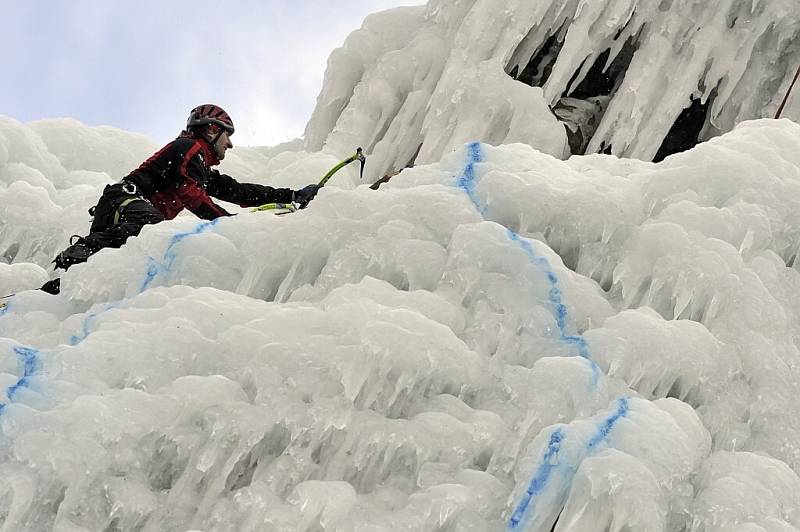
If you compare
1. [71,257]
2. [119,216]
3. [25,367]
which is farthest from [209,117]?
[25,367]

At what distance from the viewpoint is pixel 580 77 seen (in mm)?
9266

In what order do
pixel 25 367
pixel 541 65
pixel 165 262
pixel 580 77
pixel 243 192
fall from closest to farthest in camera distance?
pixel 25 367 < pixel 165 262 < pixel 243 192 < pixel 580 77 < pixel 541 65

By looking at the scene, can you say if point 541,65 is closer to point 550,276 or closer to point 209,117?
point 209,117

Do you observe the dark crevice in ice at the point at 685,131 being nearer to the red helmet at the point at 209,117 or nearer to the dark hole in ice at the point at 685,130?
the dark hole in ice at the point at 685,130

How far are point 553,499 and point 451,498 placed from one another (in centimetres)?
35

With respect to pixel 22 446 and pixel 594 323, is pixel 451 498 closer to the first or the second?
pixel 594 323

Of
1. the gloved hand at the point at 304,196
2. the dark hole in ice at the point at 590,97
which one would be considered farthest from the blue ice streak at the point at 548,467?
the dark hole in ice at the point at 590,97

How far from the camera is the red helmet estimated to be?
247 inches

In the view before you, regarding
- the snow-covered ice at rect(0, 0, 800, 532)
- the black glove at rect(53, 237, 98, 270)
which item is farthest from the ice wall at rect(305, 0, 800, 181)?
the black glove at rect(53, 237, 98, 270)

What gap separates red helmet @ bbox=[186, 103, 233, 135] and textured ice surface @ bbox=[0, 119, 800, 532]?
5.49 ft

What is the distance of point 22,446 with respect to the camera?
3262mm

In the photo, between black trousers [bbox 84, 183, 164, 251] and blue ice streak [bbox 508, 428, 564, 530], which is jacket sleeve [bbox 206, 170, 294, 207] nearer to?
black trousers [bbox 84, 183, 164, 251]

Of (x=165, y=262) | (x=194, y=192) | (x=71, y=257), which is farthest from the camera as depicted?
(x=194, y=192)

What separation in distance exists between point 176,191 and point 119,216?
59 cm
